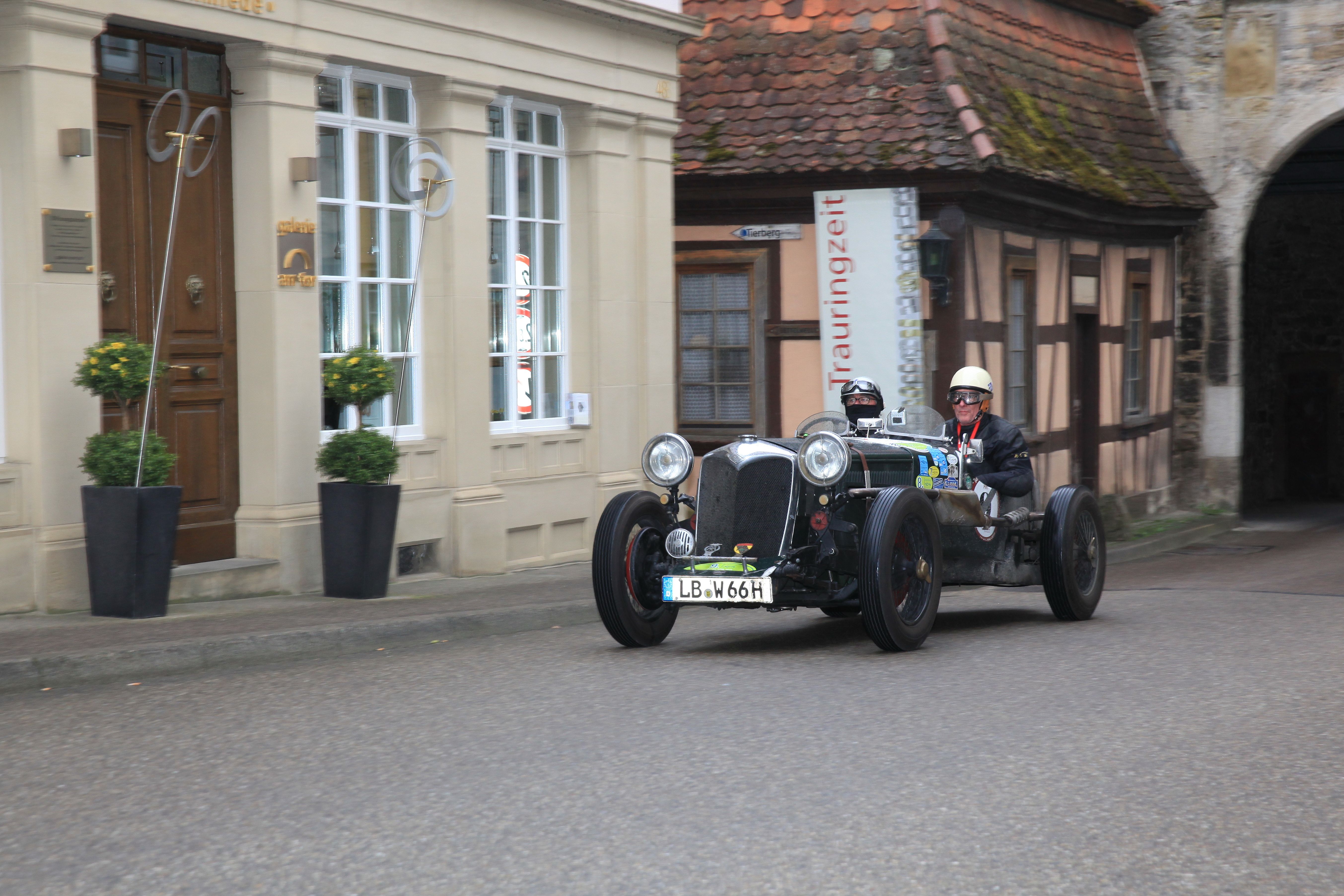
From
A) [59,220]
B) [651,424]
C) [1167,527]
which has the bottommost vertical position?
[1167,527]

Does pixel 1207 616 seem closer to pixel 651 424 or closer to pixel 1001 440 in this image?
pixel 1001 440

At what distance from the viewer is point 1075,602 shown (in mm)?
9961

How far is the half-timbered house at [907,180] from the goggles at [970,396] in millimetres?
5868

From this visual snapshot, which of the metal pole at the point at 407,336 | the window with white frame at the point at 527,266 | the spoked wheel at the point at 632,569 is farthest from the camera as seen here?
the window with white frame at the point at 527,266

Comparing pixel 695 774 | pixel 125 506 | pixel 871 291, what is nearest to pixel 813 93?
pixel 871 291

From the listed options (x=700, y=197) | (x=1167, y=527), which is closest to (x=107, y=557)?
Answer: (x=700, y=197)

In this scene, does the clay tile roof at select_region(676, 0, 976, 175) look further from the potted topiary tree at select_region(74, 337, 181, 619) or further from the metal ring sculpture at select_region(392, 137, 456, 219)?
the potted topiary tree at select_region(74, 337, 181, 619)

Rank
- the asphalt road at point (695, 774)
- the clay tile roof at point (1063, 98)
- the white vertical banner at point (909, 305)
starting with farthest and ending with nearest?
the clay tile roof at point (1063, 98)
the white vertical banner at point (909, 305)
the asphalt road at point (695, 774)

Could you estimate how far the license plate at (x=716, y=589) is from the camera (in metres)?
8.18

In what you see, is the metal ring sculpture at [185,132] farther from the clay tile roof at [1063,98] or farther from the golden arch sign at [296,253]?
the clay tile roof at [1063,98]

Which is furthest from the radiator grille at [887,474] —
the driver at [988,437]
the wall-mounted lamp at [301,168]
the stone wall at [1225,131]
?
the stone wall at [1225,131]

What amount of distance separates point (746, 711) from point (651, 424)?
25.7ft

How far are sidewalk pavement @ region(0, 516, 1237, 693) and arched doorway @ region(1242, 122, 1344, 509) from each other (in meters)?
18.6

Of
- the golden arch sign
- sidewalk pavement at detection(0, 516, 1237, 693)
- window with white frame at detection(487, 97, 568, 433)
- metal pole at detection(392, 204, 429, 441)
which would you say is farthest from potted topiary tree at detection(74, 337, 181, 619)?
window with white frame at detection(487, 97, 568, 433)
